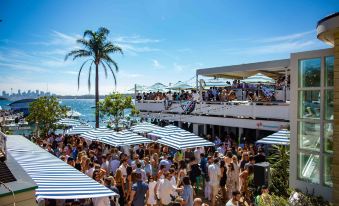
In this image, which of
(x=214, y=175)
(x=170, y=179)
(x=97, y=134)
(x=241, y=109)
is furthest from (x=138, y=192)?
(x=241, y=109)

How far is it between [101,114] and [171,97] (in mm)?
6590

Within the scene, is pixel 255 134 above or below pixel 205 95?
below

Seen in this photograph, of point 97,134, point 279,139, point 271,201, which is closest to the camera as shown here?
point 271,201

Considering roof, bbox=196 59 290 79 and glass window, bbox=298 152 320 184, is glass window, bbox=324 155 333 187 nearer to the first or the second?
glass window, bbox=298 152 320 184

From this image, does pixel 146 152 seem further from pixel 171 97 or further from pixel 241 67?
pixel 171 97

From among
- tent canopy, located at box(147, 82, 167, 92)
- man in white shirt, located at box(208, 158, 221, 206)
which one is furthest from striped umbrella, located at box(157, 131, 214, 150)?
tent canopy, located at box(147, 82, 167, 92)

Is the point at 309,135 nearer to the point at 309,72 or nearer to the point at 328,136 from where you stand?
the point at 328,136

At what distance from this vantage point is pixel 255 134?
74.5ft

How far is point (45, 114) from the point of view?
75.8 ft

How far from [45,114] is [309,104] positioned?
19344 millimetres

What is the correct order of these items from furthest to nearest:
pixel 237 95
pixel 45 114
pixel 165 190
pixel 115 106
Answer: pixel 115 106 < pixel 237 95 < pixel 45 114 < pixel 165 190

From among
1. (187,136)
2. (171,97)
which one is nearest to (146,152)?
(187,136)

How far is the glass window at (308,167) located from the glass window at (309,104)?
0.87 meters

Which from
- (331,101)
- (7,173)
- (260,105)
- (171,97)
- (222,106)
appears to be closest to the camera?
(7,173)
